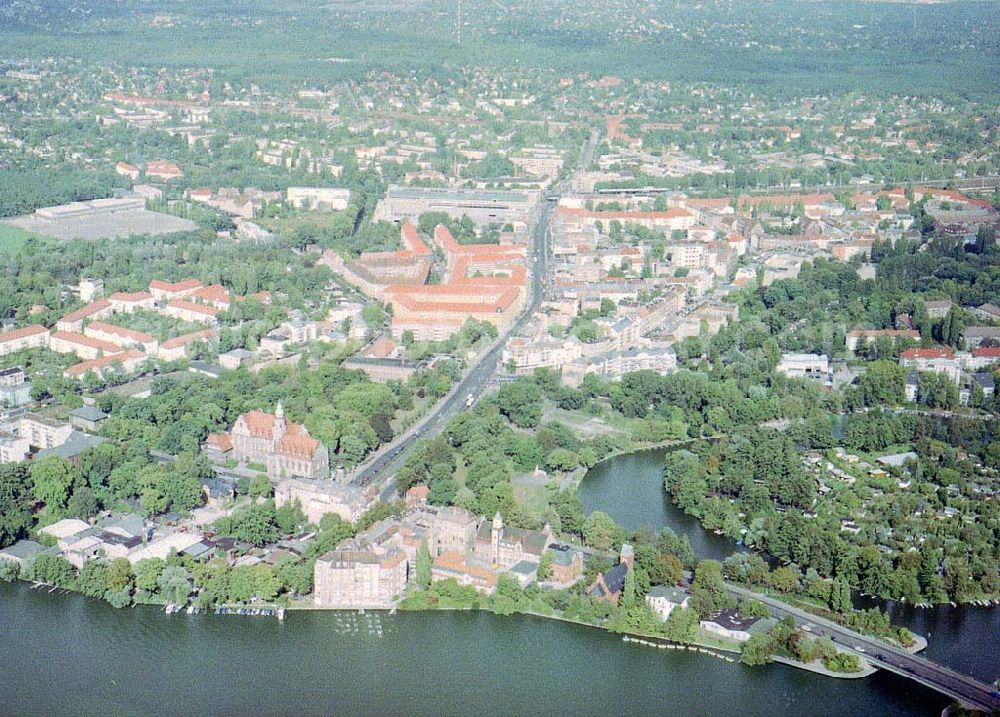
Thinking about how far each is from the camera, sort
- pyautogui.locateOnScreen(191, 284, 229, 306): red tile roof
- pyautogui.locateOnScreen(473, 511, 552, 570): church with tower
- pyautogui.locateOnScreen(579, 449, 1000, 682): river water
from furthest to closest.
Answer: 1. pyautogui.locateOnScreen(191, 284, 229, 306): red tile roof
2. pyautogui.locateOnScreen(473, 511, 552, 570): church with tower
3. pyautogui.locateOnScreen(579, 449, 1000, 682): river water

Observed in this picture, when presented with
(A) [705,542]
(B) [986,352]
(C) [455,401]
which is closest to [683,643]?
(A) [705,542]

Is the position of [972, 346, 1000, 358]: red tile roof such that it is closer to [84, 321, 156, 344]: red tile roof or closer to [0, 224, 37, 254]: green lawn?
[84, 321, 156, 344]: red tile roof

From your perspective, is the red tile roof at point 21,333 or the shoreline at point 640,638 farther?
the red tile roof at point 21,333

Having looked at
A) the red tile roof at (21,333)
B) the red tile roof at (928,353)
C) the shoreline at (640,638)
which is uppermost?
the red tile roof at (928,353)

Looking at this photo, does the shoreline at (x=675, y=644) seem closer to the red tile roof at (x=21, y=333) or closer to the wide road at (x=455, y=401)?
the wide road at (x=455, y=401)

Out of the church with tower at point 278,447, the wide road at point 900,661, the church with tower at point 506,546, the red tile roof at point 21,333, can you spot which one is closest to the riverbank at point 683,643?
the wide road at point 900,661

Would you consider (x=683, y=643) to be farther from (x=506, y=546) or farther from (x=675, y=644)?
(x=506, y=546)

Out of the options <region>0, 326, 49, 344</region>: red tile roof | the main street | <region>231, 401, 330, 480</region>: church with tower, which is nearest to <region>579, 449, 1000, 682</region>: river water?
the main street

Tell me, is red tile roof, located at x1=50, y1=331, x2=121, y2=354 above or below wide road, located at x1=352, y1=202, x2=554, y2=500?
above
